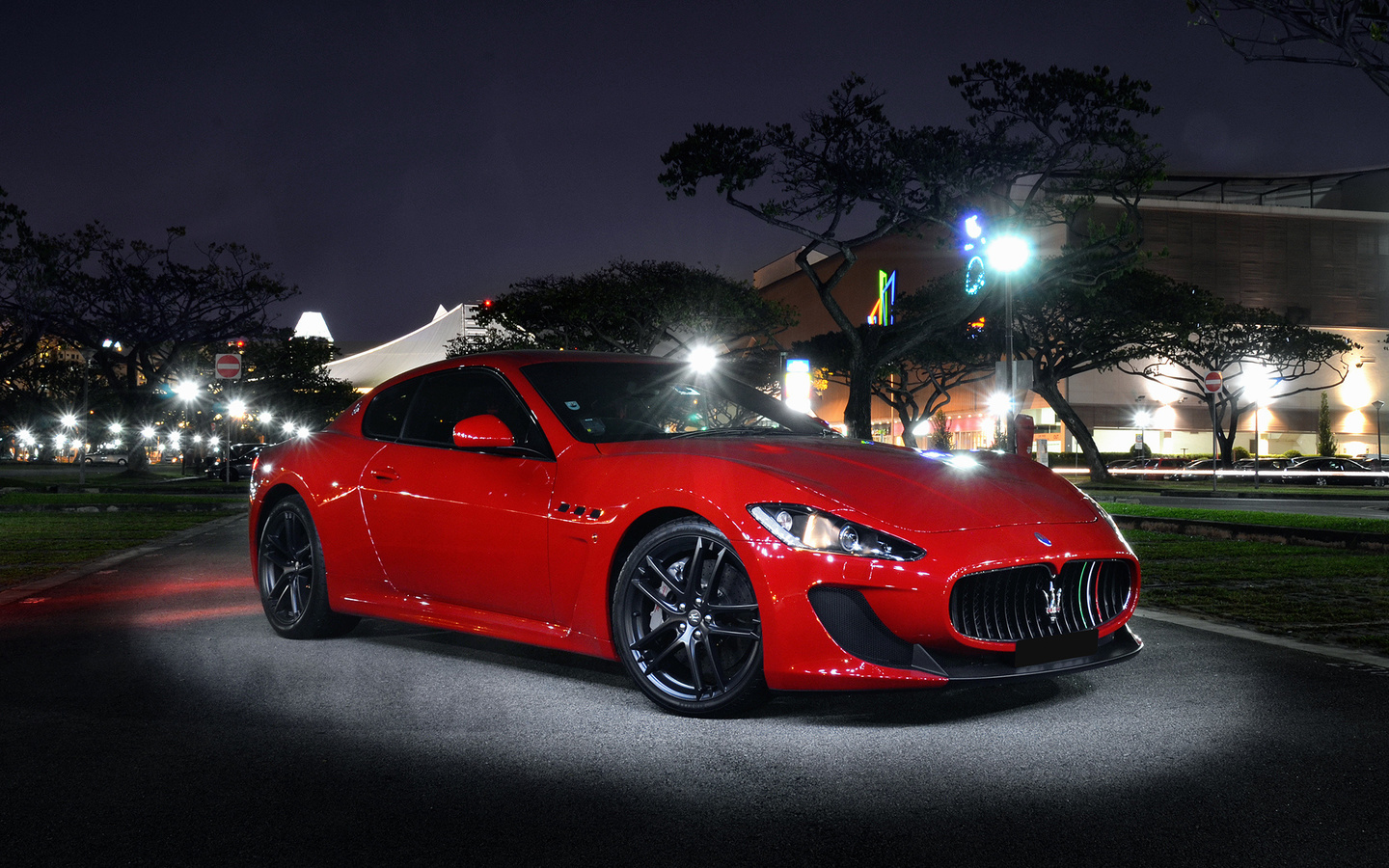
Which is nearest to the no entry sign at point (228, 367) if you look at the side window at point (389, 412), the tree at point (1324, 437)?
the side window at point (389, 412)

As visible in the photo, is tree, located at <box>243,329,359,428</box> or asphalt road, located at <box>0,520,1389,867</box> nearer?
asphalt road, located at <box>0,520,1389,867</box>

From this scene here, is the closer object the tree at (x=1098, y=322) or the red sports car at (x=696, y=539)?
the red sports car at (x=696, y=539)

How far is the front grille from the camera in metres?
3.85

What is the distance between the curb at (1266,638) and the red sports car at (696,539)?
203cm

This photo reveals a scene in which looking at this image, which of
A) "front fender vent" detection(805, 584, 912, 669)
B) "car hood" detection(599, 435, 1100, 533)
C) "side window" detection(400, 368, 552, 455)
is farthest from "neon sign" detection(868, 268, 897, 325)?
"front fender vent" detection(805, 584, 912, 669)

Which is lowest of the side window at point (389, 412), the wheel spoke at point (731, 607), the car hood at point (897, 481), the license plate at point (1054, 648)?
the license plate at point (1054, 648)

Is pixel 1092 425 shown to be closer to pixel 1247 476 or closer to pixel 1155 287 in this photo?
pixel 1247 476

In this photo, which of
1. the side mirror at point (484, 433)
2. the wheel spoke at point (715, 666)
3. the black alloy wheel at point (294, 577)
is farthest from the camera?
the black alloy wheel at point (294, 577)

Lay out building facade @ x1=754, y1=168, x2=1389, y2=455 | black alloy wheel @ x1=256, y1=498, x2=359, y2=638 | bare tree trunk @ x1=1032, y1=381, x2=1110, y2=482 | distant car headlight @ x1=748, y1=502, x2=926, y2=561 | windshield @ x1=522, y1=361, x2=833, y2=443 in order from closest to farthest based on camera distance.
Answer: distant car headlight @ x1=748, y1=502, x2=926, y2=561, windshield @ x1=522, y1=361, x2=833, y2=443, black alloy wheel @ x1=256, y1=498, x2=359, y2=638, bare tree trunk @ x1=1032, y1=381, x2=1110, y2=482, building facade @ x1=754, y1=168, x2=1389, y2=455

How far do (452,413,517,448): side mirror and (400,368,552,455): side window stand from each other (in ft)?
1.05

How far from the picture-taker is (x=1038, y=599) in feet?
13.2

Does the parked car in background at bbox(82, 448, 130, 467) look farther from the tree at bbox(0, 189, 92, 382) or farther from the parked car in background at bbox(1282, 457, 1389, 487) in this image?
the parked car in background at bbox(1282, 457, 1389, 487)

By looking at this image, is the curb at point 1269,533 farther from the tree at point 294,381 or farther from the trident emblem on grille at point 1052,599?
the tree at point 294,381

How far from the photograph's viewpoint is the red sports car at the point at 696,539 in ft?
12.6
